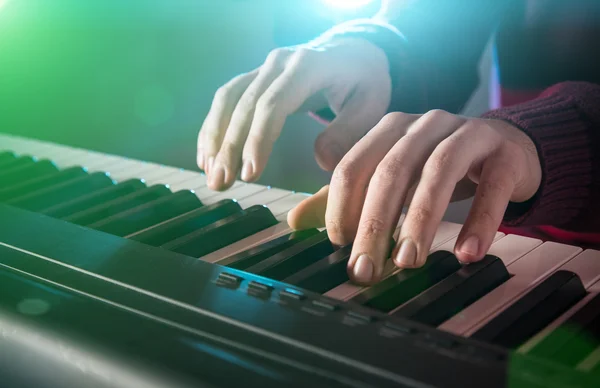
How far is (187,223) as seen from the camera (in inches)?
25.5

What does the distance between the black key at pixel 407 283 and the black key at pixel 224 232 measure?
0.65ft

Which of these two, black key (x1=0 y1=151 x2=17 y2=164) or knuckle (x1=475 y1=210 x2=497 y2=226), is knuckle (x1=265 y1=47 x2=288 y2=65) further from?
black key (x1=0 y1=151 x2=17 y2=164)

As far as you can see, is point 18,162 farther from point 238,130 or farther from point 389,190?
point 389,190

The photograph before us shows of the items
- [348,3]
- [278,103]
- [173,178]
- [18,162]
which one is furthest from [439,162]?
[348,3]

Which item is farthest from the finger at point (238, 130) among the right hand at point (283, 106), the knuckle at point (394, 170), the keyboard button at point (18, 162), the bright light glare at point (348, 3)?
the bright light glare at point (348, 3)

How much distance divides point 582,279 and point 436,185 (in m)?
0.13

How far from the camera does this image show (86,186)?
83cm

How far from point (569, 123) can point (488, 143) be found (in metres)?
0.26

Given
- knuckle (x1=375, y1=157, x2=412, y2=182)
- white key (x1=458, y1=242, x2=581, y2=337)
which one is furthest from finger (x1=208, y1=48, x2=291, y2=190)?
white key (x1=458, y1=242, x2=581, y2=337)

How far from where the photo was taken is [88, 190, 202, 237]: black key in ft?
2.13

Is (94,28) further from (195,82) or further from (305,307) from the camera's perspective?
(305,307)

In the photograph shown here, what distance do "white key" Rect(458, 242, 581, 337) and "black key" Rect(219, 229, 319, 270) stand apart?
0.64ft

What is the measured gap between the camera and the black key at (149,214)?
65 cm

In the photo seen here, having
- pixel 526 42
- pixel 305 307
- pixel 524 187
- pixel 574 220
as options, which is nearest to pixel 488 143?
pixel 524 187
